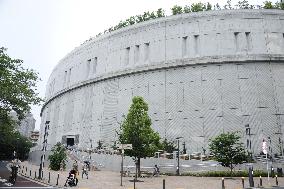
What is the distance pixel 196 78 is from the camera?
48812 millimetres

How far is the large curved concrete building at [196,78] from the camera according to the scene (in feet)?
149

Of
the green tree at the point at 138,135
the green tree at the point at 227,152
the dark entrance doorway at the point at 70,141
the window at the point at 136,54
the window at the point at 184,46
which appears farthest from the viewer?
the dark entrance doorway at the point at 70,141

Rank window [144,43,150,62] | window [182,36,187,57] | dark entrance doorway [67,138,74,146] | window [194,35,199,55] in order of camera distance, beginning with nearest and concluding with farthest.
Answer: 1. window [194,35,199,55]
2. window [182,36,187,57]
3. window [144,43,150,62]
4. dark entrance doorway [67,138,74,146]

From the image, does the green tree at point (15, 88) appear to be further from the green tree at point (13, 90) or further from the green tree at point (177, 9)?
the green tree at point (177, 9)

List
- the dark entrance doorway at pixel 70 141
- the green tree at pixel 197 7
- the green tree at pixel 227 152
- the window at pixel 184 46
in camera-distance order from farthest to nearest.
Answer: the green tree at pixel 197 7, the dark entrance doorway at pixel 70 141, the window at pixel 184 46, the green tree at pixel 227 152

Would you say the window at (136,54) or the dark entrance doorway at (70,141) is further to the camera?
the dark entrance doorway at (70,141)

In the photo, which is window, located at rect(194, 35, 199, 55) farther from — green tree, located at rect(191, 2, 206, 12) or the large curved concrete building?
green tree, located at rect(191, 2, 206, 12)

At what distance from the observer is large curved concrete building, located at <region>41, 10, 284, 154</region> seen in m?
45.5

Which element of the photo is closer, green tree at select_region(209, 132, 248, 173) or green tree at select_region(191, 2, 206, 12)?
green tree at select_region(209, 132, 248, 173)

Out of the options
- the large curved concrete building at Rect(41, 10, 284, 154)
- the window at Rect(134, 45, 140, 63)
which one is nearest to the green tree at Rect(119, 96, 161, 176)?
the large curved concrete building at Rect(41, 10, 284, 154)

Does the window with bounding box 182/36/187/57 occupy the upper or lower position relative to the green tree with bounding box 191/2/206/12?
lower

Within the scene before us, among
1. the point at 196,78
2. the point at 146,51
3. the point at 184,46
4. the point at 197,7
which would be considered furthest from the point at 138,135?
the point at 197,7

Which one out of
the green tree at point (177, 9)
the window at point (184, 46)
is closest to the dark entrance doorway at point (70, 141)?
the window at point (184, 46)

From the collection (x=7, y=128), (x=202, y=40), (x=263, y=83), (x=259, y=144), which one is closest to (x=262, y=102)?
(x=263, y=83)
